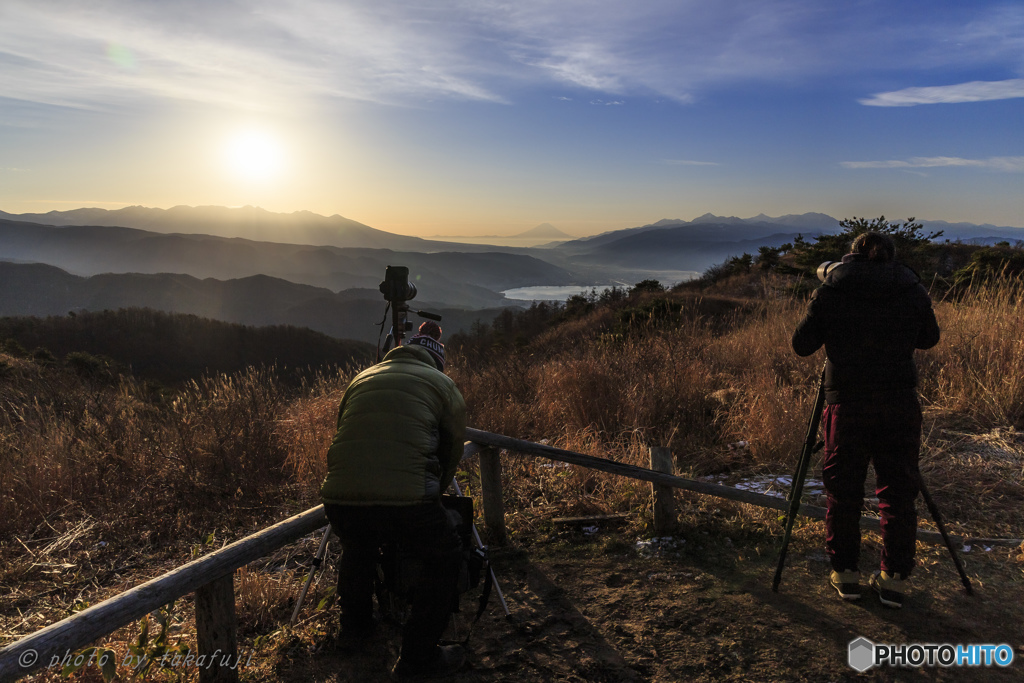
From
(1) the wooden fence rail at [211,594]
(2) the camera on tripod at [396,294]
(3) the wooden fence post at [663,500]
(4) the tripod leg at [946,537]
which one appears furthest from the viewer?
(3) the wooden fence post at [663,500]

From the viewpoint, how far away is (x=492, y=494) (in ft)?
14.3

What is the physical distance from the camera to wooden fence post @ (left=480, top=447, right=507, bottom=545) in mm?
4324

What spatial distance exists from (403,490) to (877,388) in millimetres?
2518

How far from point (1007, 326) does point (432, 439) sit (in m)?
6.96

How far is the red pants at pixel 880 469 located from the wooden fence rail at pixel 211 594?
69cm

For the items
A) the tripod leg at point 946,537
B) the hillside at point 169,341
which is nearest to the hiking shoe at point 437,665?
the tripod leg at point 946,537

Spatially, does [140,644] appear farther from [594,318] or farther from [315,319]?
[315,319]

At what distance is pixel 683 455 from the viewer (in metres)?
5.89

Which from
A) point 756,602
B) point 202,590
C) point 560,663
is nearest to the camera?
point 202,590

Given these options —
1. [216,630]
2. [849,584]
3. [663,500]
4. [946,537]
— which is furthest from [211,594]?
[946,537]

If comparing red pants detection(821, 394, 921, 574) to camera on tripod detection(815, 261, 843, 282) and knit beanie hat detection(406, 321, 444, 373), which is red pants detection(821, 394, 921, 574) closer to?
camera on tripod detection(815, 261, 843, 282)

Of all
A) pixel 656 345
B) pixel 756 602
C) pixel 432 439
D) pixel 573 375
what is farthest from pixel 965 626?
pixel 656 345

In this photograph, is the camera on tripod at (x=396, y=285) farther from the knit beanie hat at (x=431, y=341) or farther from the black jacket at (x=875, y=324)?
the black jacket at (x=875, y=324)

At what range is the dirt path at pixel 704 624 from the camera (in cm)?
280
